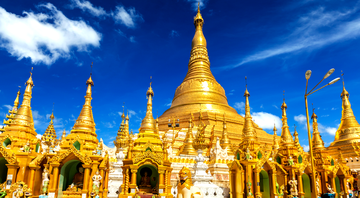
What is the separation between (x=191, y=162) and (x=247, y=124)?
644 cm

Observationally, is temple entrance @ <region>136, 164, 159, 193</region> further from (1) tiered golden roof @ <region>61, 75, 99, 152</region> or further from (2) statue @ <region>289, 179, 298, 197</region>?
(2) statue @ <region>289, 179, 298, 197</region>

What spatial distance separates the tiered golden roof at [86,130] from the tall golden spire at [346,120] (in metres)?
29.7

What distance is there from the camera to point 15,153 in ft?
55.8

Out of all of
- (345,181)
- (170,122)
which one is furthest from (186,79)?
(345,181)

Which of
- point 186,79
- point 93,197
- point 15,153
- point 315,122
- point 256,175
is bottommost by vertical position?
point 93,197

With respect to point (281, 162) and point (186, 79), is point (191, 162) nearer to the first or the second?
point (281, 162)

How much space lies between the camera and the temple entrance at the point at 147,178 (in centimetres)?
1652

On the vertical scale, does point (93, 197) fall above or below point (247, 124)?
below

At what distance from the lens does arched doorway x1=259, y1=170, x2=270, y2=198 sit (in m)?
18.2

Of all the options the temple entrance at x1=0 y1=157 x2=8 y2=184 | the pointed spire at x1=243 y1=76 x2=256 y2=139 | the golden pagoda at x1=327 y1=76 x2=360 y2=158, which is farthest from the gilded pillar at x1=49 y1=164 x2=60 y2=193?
the golden pagoda at x1=327 y1=76 x2=360 y2=158

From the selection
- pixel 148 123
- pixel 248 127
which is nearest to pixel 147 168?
pixel 148 123

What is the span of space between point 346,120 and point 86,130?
31778 millimetres

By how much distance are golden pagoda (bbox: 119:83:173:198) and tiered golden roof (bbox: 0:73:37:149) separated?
7509mm

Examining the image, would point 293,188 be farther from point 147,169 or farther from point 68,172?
point 68,172
